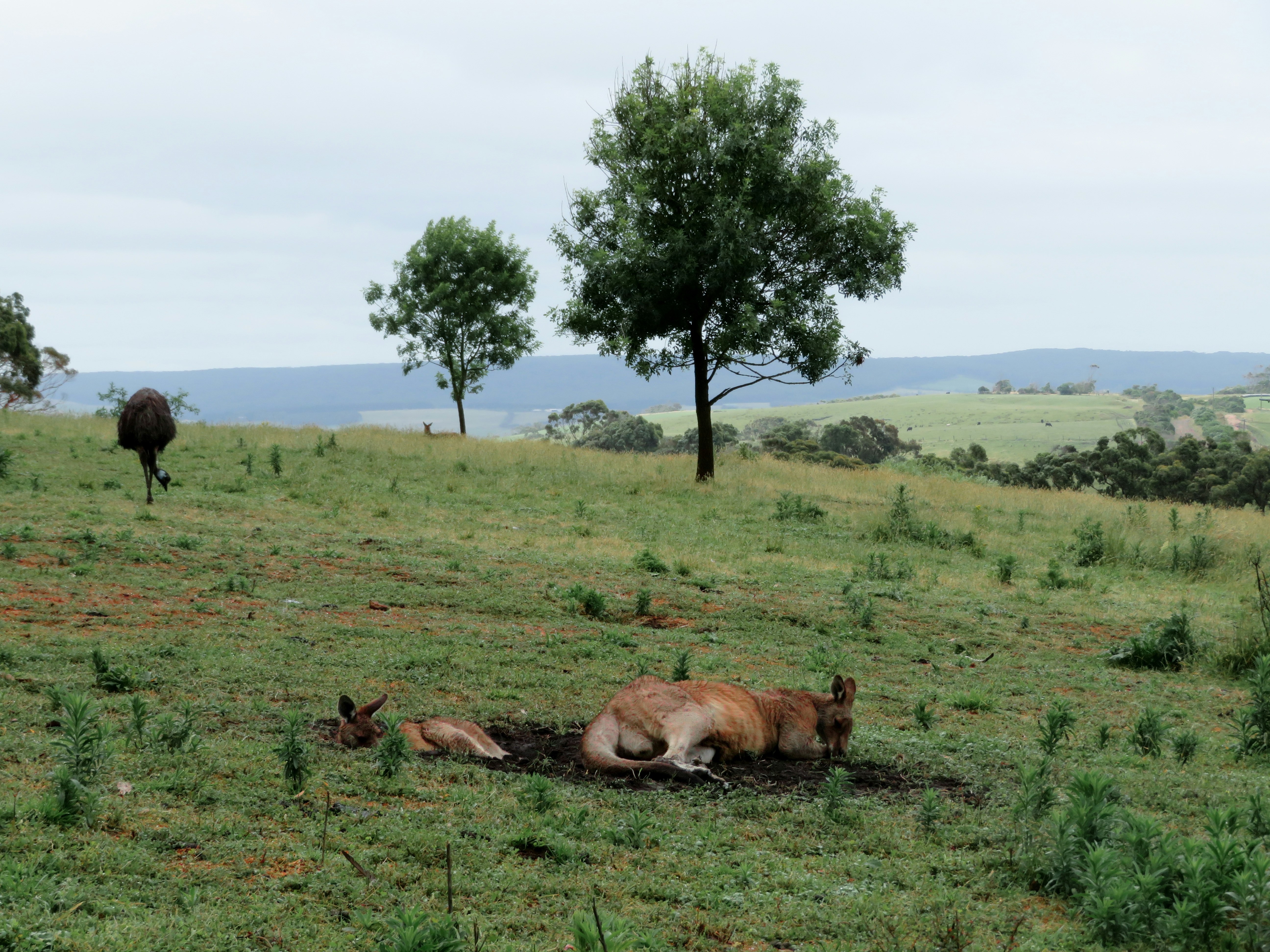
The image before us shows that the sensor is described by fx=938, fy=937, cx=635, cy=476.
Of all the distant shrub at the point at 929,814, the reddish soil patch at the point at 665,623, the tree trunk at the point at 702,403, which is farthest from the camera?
the tree trunk at the point at 702,403

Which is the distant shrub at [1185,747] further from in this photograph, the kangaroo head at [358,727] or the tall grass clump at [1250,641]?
the kangaroo head at [358,727]

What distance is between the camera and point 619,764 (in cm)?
519

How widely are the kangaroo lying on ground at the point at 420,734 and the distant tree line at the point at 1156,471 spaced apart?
111 ft

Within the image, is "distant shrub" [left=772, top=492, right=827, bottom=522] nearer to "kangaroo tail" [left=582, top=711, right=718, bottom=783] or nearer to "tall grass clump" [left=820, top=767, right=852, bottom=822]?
"kangaroo tail" [left=582, top=711, right=718, bottom=783]

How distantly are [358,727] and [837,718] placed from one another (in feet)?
9.43

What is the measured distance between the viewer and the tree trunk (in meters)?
24.2

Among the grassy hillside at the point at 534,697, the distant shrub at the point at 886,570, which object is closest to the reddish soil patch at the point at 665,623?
the grassy hillside at the point at 534,697

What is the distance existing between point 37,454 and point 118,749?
1735 cm

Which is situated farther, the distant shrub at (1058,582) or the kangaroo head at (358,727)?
the distant shrub at (1058,582)

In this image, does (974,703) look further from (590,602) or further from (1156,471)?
(1156,471)

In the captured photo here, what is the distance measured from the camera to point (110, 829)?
378 cm

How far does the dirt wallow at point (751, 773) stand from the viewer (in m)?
5.07

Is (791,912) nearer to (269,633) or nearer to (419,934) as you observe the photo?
(419,934)

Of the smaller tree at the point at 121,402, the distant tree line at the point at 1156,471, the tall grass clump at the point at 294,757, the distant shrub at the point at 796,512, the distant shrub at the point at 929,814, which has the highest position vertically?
the smaller tree at the point at 121,402
